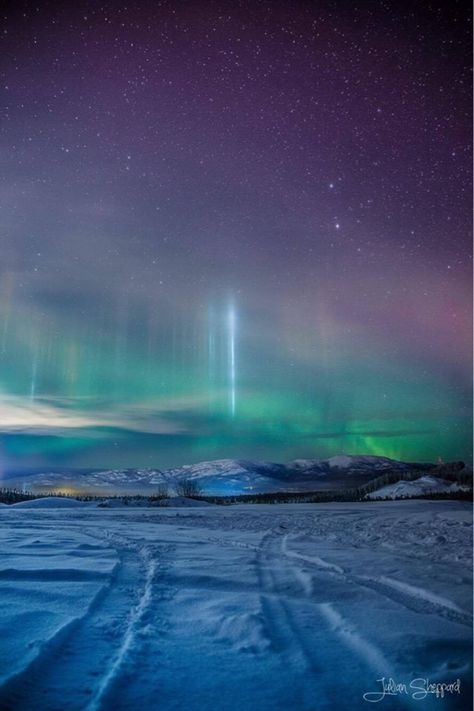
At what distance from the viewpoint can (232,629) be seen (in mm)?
3670

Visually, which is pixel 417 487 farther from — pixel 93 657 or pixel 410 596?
pixel 93 657

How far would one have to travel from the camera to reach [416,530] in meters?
9.93

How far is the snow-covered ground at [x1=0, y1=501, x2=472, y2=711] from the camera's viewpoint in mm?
2662

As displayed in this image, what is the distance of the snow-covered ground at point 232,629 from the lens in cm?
266

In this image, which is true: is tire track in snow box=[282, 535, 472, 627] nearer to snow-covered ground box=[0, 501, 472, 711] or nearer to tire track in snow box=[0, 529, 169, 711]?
snow-covered ground box=[0, 501, 472, 711]

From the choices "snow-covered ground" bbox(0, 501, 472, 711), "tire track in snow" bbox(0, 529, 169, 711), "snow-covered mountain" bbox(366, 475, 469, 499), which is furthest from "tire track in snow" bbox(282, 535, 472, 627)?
"snow-covered mountain" bbox(366, 475, 469, 499)

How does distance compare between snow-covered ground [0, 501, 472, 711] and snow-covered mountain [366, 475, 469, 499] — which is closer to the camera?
snow-covered ground [0, 501, 472, 711]

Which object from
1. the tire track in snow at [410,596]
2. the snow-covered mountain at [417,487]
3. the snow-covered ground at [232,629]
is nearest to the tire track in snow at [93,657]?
the snow-covered ground at [232,629]

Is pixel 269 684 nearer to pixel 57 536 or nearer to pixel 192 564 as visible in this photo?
pixel 192 564

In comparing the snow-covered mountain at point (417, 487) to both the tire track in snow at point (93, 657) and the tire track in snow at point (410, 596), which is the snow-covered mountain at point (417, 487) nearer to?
the tire track in snow at point (410, 596)

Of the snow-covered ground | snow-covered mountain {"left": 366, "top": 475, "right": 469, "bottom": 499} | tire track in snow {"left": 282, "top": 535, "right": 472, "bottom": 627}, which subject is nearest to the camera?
the snow-covered ground

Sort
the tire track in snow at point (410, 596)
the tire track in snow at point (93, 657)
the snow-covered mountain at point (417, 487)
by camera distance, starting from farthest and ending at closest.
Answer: the snow-covered mountain at point (417, 487), the tire track in snow at point (410, 596), the tire track in snow at point (93, 657)

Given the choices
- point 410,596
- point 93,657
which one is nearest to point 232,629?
point 93,657

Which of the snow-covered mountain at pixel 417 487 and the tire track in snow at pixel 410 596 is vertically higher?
the tire track in snow at pixel 410 596
